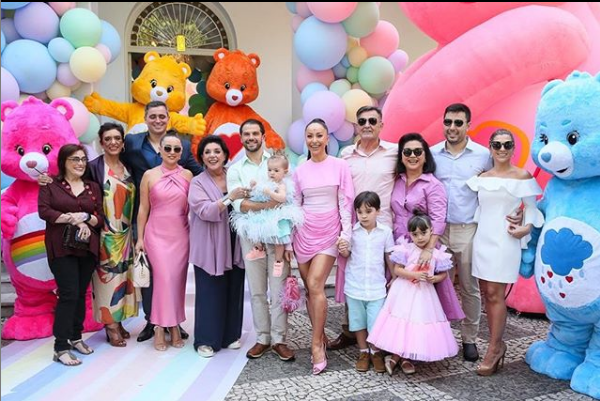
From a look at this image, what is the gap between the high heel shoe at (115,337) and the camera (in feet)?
11.8

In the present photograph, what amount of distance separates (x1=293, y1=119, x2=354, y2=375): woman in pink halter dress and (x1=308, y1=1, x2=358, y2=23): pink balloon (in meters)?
2.49

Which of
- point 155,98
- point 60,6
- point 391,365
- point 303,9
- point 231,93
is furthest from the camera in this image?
point 231,93

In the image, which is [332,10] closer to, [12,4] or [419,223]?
[12,4]

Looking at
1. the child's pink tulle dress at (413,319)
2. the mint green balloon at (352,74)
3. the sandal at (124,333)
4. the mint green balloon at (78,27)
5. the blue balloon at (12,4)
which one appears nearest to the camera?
the child's pink tulle dress at (413,319)

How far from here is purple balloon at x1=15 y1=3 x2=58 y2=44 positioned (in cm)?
470

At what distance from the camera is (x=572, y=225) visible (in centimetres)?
285

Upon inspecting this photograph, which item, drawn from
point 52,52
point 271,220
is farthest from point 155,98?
point 271,220

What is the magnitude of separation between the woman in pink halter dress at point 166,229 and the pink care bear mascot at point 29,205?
0.71 metres

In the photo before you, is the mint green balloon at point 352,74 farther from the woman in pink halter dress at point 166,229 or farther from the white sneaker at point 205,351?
the white sneaker at point 205,351

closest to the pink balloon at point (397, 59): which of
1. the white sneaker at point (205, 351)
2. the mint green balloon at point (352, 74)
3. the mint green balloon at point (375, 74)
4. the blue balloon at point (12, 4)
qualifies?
the mint green balloon at point (375, 74)

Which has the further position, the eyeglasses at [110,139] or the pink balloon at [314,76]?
the pink balloon at [314,76]

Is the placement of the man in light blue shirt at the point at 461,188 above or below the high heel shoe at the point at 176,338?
above

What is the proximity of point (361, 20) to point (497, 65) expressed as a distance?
2.20 m

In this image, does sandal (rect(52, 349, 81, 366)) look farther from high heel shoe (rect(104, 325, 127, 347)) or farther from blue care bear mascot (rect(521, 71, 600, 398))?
blue care bear mascot (rect(521, 71, 600, 398))
